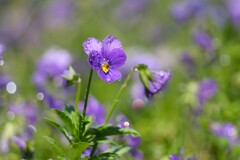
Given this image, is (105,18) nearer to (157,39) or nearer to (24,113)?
(157,39)

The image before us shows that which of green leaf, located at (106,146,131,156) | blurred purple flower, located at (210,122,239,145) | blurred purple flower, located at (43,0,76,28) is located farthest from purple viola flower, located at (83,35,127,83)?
blurred purple flower, located at (43,0,76,28)

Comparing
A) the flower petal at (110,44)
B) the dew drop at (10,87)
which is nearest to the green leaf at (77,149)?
the flower petal at (110,44)

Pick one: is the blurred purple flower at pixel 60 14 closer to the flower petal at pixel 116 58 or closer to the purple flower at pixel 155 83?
the purple flower at pixel 155 83

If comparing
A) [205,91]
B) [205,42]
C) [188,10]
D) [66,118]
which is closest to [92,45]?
[66,118]

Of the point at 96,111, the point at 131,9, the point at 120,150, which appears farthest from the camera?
the point at 131,9

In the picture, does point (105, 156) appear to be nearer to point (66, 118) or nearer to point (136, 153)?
point (66, 118)

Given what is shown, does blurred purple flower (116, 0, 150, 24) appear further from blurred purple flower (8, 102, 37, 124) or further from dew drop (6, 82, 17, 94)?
dew drop (6, 82, 17, 94)

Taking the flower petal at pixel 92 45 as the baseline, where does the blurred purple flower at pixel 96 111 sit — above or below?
above
